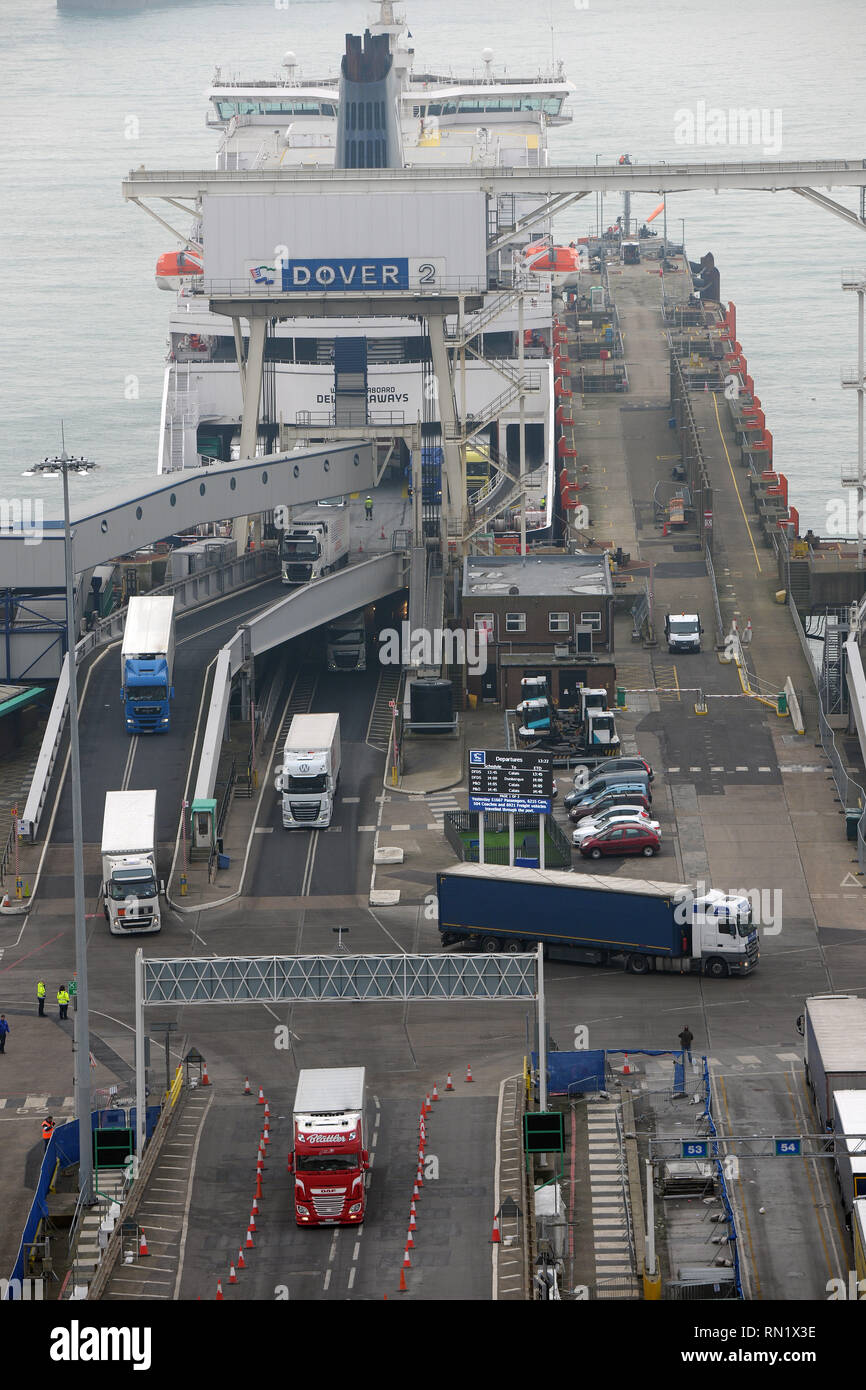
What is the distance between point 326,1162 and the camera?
41.5 meters

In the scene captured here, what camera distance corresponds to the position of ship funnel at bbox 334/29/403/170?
10700 cm

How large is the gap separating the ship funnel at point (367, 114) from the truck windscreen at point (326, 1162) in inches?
2934

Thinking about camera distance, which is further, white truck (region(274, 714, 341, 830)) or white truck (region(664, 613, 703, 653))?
white truck (region(664, 613, 703, 653))

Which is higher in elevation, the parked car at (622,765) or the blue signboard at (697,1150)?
the parked car at (622,765)

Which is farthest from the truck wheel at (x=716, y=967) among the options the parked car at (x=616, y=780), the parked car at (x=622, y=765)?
the parked car at (x=622, y=765)

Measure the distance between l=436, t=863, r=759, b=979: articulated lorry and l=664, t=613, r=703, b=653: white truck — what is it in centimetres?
3026

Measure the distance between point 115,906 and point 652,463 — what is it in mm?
60753

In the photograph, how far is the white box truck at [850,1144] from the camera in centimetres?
4128

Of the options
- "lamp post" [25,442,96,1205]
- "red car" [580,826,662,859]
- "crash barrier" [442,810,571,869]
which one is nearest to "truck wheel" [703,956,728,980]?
"crash barrier" [442,810,571,869]

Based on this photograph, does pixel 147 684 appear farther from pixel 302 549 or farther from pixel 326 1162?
pixel 326 1162

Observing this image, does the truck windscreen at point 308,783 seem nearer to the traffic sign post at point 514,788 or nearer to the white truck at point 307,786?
the white truck at point 307,786

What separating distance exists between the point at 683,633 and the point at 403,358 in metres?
25.1

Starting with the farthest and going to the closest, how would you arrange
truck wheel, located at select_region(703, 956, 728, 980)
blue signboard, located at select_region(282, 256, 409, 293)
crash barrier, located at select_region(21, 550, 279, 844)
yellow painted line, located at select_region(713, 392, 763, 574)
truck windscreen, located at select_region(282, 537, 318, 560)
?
1. yellow painted line, located at select_region(713, 392, 763, 574)
2. blue signboard, located at select_region(282, 256, 409, 293)
3. truck windscreen, located at select_region(282, 537, 318, 560)
4. crash barrier, located at select_region(21, 550, 279, 844)
5. truck wheel, located at select_region(703, 956, 728, 980)

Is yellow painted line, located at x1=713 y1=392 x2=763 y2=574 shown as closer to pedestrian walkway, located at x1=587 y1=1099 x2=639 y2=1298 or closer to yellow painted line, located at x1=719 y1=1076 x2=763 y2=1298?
yellow painted line, located at x1=719 y1=1076 x2=763 y2=1298
